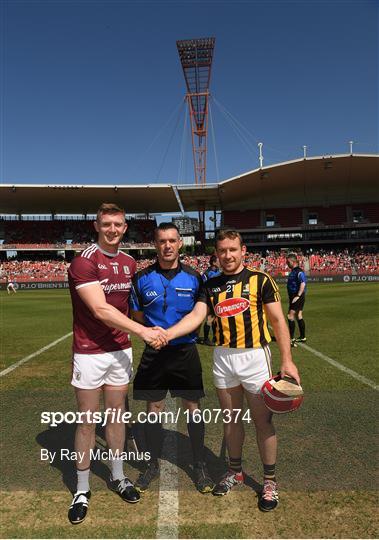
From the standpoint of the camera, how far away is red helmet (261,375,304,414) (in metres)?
3.10

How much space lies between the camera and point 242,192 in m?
52.0

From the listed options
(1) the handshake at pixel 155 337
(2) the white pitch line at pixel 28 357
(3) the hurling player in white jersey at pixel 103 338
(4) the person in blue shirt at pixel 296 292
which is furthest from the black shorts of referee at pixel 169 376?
(4) the person in blue shirt at pixel 296 292

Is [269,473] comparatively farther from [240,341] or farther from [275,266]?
[275,266]

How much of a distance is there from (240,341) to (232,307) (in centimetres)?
30

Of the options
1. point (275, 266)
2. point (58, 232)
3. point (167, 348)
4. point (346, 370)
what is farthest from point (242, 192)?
point (167, 348)

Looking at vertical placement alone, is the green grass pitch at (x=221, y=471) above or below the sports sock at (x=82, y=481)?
below

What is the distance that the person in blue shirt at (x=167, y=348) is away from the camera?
11.6 feet

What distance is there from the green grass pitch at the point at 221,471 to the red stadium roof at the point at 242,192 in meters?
42.1

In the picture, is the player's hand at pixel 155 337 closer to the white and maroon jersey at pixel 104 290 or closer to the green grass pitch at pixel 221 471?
the white and maroon jersey at pixel 104 290

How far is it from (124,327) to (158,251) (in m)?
0.79

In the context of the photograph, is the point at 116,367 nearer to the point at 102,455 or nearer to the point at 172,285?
the point at 172,285

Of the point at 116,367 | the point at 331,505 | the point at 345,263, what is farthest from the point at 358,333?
the point at 345,263

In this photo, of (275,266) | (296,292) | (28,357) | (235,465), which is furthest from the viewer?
(275,266)

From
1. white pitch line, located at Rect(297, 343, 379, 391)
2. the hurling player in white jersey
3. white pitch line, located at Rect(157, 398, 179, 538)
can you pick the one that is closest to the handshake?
the hurling player in white jersey
